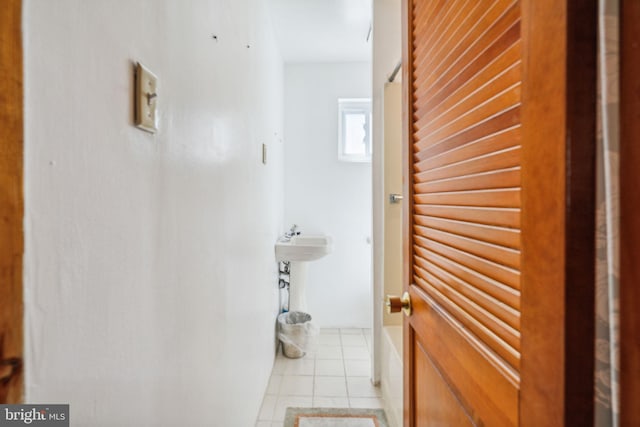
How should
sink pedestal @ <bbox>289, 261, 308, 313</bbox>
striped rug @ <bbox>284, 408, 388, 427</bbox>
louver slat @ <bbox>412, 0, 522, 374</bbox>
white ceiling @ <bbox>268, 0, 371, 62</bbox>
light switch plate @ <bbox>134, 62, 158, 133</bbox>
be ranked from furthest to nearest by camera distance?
sink pedestal @ <bbox>289, 261, 308, 313</bbox>
white ceiling @ <bbox>268, 0, 371, 62</bbox>
striped rug @ <bbox>284, 408, 388, 427</bbox>
light switch plate @ <bbox>134, 62, 158, 133</bbox>
louver slat @ <bbox>412, 0, 522, 374</bbox>

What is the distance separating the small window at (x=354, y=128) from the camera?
10.1ft

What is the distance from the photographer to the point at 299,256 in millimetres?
2469

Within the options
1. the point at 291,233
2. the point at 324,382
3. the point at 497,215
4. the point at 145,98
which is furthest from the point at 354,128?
the point at 497,215

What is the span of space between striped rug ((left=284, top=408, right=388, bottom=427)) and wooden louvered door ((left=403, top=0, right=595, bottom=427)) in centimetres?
101

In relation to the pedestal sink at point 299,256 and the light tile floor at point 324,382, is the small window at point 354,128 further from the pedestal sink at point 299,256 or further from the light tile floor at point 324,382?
the light tile floor at point 324,382

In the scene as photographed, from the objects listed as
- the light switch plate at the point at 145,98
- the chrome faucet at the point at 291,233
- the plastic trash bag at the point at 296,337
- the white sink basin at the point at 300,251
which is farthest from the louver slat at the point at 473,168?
the chrome faucet at the point at 291,233

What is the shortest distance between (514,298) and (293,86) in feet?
9.77

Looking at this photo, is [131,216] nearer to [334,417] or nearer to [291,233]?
[334,417]

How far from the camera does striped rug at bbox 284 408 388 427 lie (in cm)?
171

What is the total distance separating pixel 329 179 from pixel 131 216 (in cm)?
248

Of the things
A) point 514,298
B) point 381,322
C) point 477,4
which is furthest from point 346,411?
point 477,4

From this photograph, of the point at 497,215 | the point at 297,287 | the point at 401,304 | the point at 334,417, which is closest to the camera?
the point at 497,215

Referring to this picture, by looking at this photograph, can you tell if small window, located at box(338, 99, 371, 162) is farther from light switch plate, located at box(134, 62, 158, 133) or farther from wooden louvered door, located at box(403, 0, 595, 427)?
light switch plate, located at box(134, 62, 158, 133)

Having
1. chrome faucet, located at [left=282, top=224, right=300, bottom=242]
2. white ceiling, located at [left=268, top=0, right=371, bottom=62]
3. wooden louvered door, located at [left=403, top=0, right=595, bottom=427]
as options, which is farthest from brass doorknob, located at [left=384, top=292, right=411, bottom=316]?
white ceiling, located at [left=268, top=0, right=371, bottom=62]
